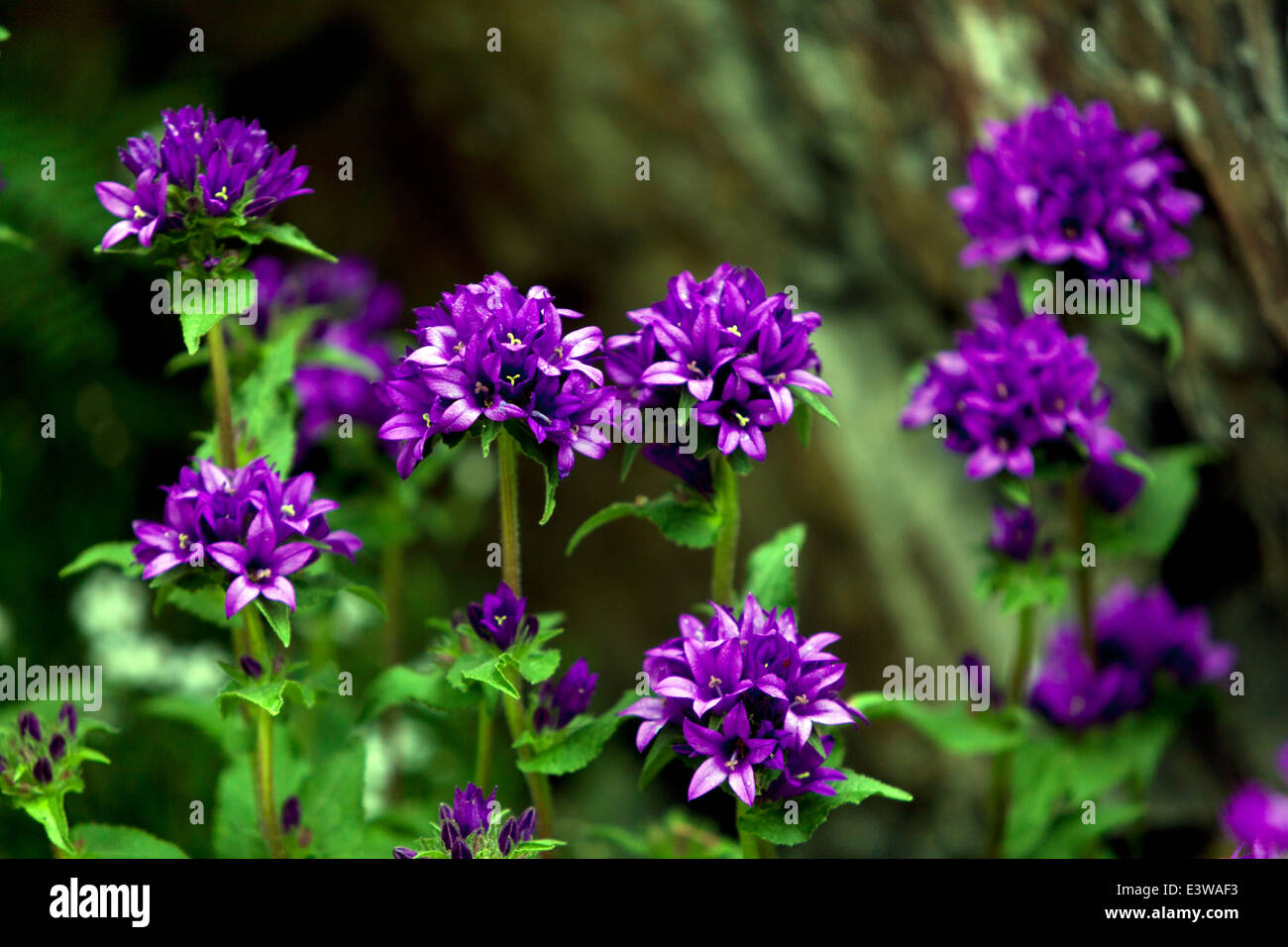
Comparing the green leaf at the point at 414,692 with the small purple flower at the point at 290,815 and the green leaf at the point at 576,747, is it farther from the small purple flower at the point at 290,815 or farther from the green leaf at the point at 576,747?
the small purple flower at the point at 290,815

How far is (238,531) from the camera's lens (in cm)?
234

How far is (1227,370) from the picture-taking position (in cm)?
354

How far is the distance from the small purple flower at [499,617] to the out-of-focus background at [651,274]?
3.64ft

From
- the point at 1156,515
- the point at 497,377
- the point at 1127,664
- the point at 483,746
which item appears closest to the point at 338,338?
the point at 483,746

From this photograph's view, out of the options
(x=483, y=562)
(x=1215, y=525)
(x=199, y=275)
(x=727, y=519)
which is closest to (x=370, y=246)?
(x=483, y=562)

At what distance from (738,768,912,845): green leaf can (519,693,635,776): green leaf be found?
0.31m

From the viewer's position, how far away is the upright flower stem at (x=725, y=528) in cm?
260

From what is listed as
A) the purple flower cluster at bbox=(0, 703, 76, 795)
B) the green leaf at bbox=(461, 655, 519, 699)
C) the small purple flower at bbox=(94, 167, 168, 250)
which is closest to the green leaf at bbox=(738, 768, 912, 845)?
the green leaf at bbox=(461, 655, 519, 699)

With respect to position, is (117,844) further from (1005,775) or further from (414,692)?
(1005,775)

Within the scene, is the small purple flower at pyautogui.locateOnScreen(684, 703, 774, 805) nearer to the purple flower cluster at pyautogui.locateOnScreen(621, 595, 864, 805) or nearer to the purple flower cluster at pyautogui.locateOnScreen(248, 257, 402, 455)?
the purple flower cluster at pyautogui.locateOnScreen(621, 595, 864, 805)

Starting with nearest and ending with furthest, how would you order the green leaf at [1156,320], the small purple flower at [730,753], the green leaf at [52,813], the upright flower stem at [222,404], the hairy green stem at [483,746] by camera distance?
the small purple flower at [730,753], the green leaf at [52,813], the upright flower stem at [222,404], the hairy green stem at [483,746], the green leaf at [1156,320]

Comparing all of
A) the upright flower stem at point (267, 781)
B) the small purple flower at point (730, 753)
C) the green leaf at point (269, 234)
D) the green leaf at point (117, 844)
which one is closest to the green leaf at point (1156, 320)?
the small purple flower at point (730, 753)

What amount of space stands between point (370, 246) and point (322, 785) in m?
2.93

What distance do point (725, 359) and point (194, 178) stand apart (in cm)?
113
